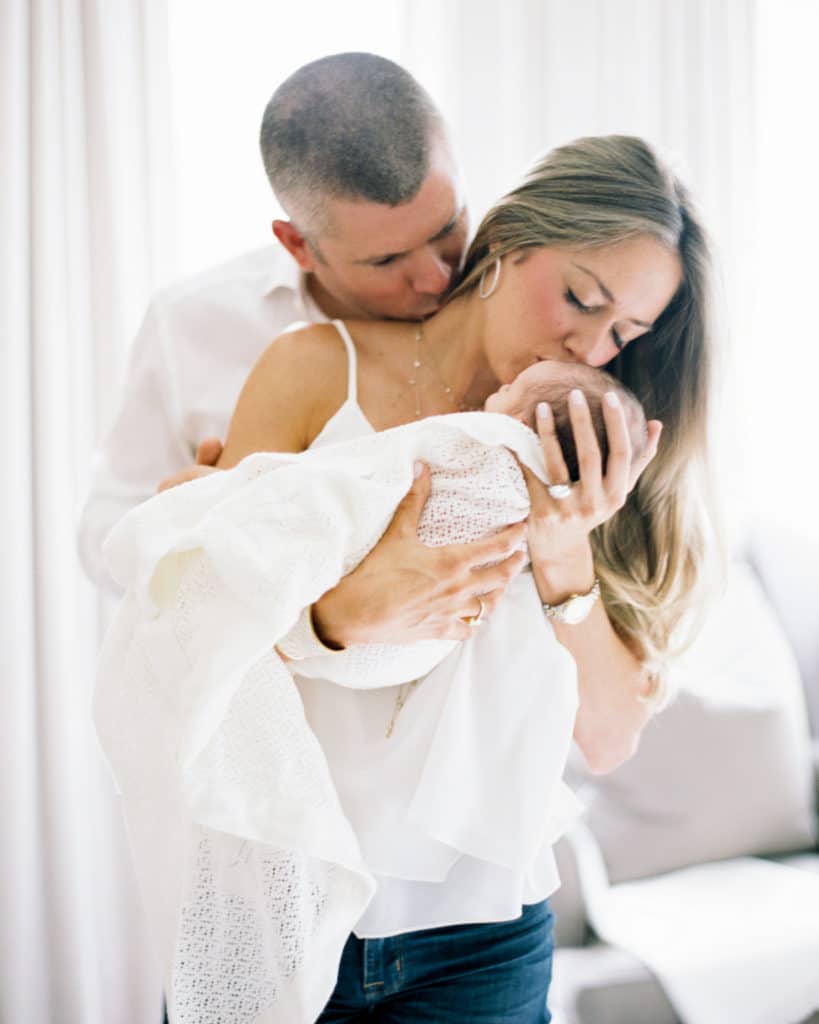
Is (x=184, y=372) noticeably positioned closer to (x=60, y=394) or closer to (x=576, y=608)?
(x=576, y=608)

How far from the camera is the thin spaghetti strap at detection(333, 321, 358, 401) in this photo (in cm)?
125

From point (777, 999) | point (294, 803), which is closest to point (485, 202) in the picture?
point (777, 999)

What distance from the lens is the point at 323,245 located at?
1317 mm

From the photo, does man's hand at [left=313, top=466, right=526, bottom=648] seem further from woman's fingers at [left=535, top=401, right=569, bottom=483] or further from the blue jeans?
the blue jeans

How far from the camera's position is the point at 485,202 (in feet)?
9.48

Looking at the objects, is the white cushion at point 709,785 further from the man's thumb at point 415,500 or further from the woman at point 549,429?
the man's thumb at point 415,500

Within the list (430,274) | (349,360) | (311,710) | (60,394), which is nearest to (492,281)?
(430,274)

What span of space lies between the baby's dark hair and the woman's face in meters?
0.07

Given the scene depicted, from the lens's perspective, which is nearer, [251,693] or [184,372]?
[251,693]

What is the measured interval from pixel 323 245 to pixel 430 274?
0.13 m

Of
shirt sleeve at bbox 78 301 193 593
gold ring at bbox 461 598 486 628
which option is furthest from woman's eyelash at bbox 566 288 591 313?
shirt sleeve at bbox 78 301 193 593

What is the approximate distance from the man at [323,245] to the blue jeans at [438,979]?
1.64 ft

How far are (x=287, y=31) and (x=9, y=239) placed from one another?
89cm

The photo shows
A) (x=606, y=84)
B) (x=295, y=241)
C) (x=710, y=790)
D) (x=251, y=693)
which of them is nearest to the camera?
(x=251, y=693)
